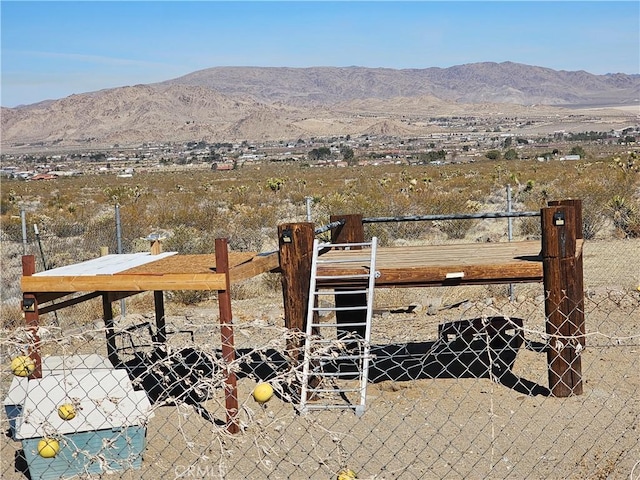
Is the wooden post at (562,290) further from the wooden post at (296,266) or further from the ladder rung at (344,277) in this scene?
the wooden post at (296,266)

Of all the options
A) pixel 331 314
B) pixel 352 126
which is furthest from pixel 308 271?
pixel 352 126

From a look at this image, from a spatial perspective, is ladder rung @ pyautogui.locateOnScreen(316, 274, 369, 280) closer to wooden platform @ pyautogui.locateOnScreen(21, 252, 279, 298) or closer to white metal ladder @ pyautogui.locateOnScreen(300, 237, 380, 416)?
white metal ladder @ pyautogui.locateOnScreen(300, 237, 380, 416)

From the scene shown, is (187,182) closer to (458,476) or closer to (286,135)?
(458,476)

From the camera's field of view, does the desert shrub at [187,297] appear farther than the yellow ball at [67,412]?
Yes

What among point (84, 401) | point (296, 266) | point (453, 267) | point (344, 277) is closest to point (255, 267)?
point (296, 266)

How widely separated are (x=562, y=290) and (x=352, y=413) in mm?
2241

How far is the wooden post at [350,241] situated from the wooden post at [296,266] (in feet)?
4.71

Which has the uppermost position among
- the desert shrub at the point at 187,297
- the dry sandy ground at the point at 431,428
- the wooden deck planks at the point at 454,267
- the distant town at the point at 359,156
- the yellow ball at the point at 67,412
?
the wooden deck planks at the point at 454,267

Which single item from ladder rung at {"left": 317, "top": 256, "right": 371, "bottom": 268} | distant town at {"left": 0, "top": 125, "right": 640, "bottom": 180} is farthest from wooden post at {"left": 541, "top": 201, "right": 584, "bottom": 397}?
distant town at {"left": 0, "top": 125, "right": 640, "bottom": 180}

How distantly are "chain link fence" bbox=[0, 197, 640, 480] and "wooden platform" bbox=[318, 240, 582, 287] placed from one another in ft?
1.75

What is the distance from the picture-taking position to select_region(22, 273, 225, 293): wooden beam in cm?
826

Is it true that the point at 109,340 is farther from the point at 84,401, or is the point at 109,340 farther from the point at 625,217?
the point at 625,217

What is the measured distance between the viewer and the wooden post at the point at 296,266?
922 cm

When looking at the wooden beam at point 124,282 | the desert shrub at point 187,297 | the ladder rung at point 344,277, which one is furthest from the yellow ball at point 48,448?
the desert shrub at point 187,297
